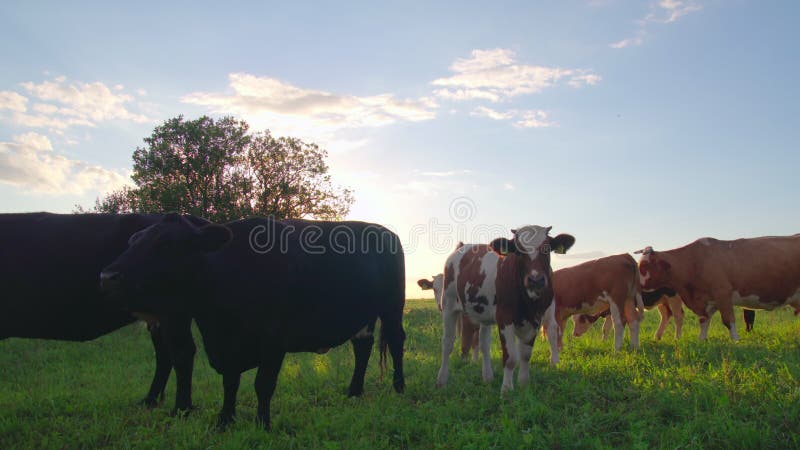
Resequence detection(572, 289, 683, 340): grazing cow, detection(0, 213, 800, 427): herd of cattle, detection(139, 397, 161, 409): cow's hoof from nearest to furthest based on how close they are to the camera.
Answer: detection(0, 213, 800, 427): herd of cattle < detection(139, 397, 161, 409): cow's hoof < detection(572, 289, 683, 340): grazing cow

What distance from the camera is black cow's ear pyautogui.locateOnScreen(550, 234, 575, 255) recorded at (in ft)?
25.6

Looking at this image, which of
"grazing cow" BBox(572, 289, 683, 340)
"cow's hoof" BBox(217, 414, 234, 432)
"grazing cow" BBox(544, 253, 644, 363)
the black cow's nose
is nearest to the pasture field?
"cow's hoof" BBox(217, 414, 234, 432)

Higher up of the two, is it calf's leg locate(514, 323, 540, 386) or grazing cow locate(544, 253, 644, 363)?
grazing cow locate(544, 253, 644, 363)

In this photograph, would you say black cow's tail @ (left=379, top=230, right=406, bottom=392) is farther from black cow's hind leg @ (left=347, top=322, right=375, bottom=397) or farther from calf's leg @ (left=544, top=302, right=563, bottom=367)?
calf's leg @ (left=544, top=302, right=563, bottom=367)

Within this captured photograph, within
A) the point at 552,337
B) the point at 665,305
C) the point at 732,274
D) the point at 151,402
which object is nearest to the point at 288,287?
the point at 151,402

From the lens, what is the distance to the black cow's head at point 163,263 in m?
5.40

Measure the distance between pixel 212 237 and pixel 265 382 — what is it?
66.5 inches

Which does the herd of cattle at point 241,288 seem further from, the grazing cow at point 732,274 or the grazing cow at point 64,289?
the grazing cow at point 732,274

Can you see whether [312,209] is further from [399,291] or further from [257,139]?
[399,291]

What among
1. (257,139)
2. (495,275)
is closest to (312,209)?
(257,139)

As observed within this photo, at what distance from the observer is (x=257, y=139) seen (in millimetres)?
29453

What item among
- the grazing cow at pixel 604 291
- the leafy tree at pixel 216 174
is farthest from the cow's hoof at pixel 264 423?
the leafy tree at pixel 216 174

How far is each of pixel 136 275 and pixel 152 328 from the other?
7.32 ft

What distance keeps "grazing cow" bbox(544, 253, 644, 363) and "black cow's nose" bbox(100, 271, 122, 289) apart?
860cm
